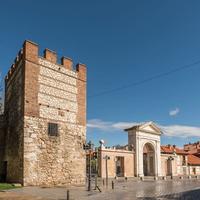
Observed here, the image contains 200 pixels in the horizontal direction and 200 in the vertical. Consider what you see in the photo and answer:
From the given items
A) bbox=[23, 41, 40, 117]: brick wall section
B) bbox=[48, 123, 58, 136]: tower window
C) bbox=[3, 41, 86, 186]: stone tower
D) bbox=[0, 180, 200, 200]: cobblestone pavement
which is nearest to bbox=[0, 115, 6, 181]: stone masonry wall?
bbox=[3, 41, 86, 186]: stone tower

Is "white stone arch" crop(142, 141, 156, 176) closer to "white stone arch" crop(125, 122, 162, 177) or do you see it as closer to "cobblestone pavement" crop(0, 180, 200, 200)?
"white stone arch" crop(125, 122, 162, 177)

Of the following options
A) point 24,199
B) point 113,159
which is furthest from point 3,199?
point 113,159

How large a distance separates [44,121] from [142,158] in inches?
1142

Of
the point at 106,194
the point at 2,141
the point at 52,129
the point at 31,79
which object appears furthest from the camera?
the point at 2,141

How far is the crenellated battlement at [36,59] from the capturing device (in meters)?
24.4

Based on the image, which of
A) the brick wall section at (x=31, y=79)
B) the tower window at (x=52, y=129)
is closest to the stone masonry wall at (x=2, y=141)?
the tower window at (x=52, y=129)

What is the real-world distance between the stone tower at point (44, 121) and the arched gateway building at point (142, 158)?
50.0 feet

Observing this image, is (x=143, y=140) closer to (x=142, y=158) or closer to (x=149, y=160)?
(x=142, y=158)

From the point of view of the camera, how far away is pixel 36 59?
81.6 ft

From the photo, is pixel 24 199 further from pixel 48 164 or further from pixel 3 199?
pixel 48 164

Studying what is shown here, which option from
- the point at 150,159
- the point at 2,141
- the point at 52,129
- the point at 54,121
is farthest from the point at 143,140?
the point at 52,129

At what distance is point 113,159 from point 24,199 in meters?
29.5

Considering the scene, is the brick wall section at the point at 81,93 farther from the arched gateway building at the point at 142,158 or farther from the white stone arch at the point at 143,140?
the white stone arch at the point at 143,140

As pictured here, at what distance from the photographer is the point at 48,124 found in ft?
81.4
